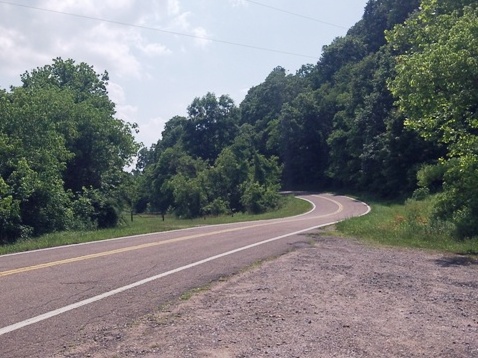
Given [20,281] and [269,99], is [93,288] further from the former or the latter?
[269,99]

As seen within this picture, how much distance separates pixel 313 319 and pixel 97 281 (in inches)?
173

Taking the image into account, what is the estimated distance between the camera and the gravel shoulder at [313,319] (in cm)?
665

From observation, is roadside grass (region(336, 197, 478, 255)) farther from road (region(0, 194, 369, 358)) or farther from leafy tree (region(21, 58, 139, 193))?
leafy tree (region(21, 58, 139, 193))

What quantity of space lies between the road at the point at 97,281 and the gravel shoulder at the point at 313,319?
45cm

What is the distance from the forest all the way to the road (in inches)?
235

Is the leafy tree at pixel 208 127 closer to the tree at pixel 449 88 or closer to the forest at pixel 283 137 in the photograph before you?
the forest at pixel 283 137

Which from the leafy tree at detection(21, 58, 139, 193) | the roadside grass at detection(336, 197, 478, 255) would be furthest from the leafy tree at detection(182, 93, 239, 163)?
the roadside grass at detection(336, 197, 478, 255)

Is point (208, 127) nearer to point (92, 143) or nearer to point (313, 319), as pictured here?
point (92, 143)

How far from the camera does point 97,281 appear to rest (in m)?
10.7

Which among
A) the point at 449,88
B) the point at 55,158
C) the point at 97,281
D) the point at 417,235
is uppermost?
the point at 449,88

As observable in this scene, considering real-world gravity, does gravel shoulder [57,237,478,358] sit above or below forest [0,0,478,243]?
below

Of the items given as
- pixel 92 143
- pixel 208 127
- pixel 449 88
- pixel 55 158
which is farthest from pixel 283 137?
pixel 449 88

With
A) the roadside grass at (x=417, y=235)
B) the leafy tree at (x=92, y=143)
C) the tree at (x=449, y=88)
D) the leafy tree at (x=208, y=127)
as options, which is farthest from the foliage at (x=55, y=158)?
the leafy tree at (x=208, y=127)

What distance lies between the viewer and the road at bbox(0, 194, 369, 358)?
7398 mm
